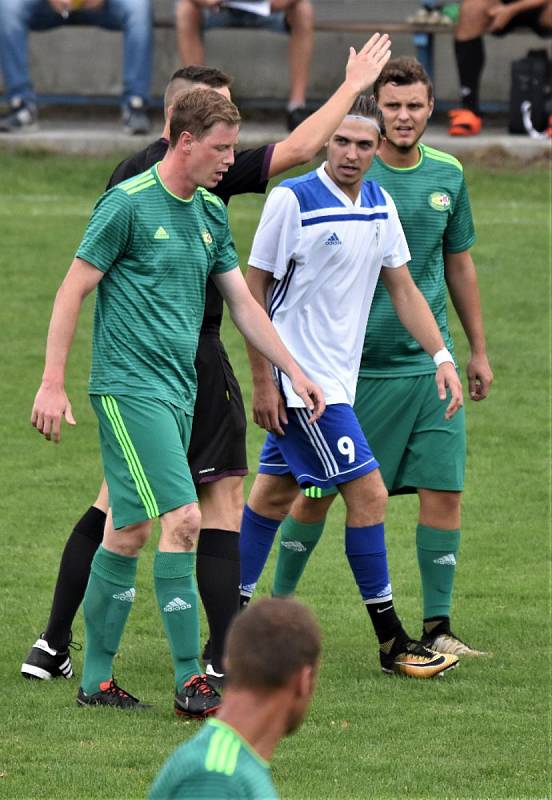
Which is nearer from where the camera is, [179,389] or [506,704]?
[179,389]

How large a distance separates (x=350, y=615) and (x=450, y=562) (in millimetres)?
715

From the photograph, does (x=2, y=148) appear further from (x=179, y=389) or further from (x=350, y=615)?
(x=179, y=389)

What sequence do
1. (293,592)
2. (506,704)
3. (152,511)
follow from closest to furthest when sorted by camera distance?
(152,511), (506,704), (293,592)

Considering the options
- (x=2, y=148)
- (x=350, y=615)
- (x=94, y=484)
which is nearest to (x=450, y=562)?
(x=350, y=615)

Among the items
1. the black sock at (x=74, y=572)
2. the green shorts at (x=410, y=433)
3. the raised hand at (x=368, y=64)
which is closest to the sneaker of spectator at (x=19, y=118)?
the green shorts at (x=410, y=433)

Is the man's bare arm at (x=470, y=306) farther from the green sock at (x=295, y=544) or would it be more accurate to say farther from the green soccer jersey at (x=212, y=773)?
the green soccer jersey at (x=212, y=773)

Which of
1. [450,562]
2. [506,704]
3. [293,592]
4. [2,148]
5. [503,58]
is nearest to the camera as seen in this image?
[506,704]

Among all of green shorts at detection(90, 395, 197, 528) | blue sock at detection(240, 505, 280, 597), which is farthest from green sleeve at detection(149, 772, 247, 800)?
blue sock at detection(240, 505, 280, 597)

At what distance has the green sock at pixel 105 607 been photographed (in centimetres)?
604

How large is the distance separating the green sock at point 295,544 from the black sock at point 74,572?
97 cm

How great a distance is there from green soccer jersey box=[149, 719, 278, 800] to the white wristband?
368 cm

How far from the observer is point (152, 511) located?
576 cm

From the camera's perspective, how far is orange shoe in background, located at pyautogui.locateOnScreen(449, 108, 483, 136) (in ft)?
56.6

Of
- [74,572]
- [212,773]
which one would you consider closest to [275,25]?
[74,572]
